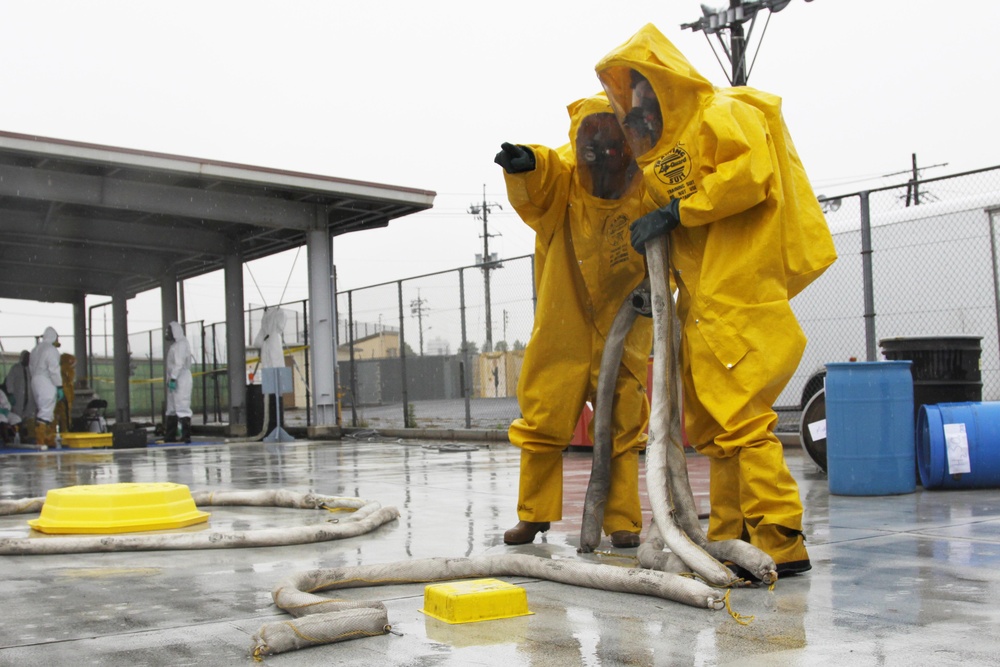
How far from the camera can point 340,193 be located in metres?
15.9

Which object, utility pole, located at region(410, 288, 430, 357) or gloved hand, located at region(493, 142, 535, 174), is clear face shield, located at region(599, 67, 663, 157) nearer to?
gloved hand, located at region(493, 142, 535, 174)

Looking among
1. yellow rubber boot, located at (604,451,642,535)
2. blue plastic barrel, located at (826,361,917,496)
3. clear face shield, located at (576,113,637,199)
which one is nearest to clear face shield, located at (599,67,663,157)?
clear face shield, located at (576,113,637,199)

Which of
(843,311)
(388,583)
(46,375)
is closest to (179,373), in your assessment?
(46,375)

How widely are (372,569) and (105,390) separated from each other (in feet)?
106

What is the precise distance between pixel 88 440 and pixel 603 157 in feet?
48.5

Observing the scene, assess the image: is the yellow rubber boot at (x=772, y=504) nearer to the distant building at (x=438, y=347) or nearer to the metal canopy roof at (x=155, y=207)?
the metal canopy roof at (x=155, y=207)

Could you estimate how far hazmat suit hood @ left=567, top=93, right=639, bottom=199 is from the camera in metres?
4.31

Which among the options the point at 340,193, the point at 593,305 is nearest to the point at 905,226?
the point at 340,193

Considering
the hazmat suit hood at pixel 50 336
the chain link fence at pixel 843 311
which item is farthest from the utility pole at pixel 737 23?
the hazmat suit hood at pixel 50 336

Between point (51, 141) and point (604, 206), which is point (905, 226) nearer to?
point (604, 206)

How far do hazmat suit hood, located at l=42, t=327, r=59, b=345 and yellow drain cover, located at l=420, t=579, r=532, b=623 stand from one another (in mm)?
16334

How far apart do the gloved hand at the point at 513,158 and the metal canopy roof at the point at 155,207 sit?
1126cm

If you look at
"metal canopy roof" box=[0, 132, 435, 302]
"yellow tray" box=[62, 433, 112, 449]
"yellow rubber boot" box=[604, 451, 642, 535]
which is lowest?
"yellow tray" box=[62, 433, 112, 449]

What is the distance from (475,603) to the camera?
9.91 ft
